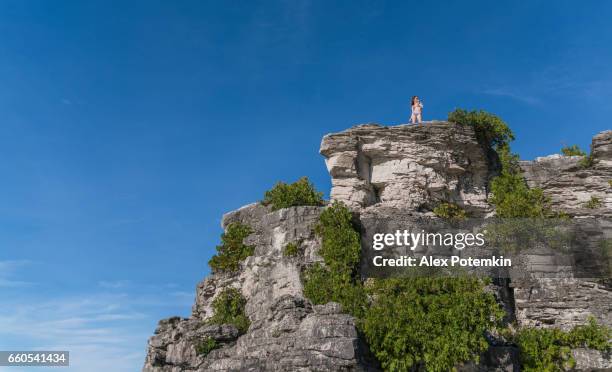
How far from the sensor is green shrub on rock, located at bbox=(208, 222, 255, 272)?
25859 millimetres

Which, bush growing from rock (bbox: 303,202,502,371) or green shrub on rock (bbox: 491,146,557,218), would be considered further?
green shrub on rock (bbox: 491,146,557,218)

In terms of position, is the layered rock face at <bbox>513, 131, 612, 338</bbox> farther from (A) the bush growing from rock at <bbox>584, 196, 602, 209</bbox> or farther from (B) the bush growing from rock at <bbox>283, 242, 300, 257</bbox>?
(B) the bush growing from rock at <bbox>283, 242, 300, 257</bbox>

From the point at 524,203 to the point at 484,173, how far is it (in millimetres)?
2330

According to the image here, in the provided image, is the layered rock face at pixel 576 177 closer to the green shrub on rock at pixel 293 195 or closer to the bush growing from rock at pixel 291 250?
the green shrub on rock at pixel 293 195

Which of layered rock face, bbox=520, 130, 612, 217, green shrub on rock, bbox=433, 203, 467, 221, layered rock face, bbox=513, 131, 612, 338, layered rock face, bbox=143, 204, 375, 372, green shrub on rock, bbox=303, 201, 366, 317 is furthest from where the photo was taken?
layered rock face, bbox=520, 130, 612, 217

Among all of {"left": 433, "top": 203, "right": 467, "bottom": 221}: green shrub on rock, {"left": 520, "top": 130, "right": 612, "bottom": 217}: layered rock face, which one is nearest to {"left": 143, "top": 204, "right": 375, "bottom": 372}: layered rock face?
{"left": 433, "top": 203, "right": 467, "bottom": 221}: green shrub on rock

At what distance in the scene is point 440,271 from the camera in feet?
73.6

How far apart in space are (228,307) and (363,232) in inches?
239

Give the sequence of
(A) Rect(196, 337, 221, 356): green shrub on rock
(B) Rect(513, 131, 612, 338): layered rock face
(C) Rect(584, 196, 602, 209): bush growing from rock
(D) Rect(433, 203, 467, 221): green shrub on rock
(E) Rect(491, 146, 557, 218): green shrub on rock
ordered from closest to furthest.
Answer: (A) Rect(196, 337, 221, 356): green shrub on rock
(B) Rect(513, 131, 612, 338): layered rock face
(E) Rect(491, 146, 557, 218): green shrub on rock
(D) Rect(433, 203, 467, 221): green shrub on rock
(C) Rect(584, 196, 602, 209): bush growing from rock

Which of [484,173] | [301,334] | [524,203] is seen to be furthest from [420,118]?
[301,334]

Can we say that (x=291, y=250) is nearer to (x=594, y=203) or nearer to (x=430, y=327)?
(x=430, y=327)

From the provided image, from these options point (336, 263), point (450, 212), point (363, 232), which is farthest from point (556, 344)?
point (336, 263)

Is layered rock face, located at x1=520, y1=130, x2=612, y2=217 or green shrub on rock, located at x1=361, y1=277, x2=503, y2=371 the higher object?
layered rock face, located at x1=520, y1=130, x2=612, y2=217

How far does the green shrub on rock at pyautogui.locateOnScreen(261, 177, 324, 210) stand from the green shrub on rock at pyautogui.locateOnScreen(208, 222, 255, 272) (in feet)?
5.05
